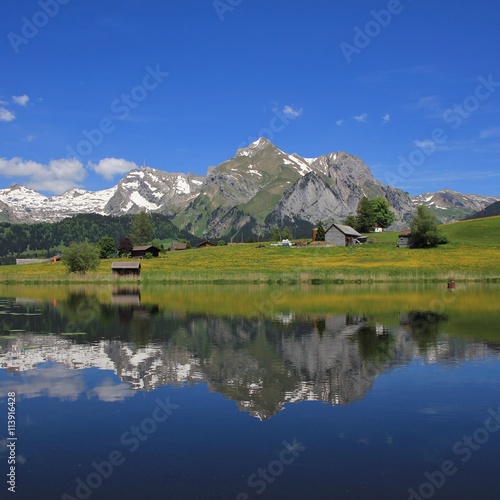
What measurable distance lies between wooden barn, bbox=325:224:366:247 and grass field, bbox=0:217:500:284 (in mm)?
6508

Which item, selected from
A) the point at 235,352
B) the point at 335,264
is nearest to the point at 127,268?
the point at 335,264

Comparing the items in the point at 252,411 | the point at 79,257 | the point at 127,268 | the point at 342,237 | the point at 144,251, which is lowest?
the point at 252,411

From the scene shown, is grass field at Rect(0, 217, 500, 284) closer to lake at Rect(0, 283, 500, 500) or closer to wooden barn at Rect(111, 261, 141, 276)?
wooden barn at Rect(111, 261, 141, 276)

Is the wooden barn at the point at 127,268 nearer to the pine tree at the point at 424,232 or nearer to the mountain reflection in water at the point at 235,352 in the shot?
the pine tree at the point at 424,232

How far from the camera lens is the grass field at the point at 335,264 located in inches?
3821

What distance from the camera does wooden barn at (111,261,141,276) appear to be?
117m

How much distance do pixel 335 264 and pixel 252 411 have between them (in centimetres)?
9877

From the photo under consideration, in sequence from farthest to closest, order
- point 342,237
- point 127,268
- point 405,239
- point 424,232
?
1. point 342,237
2. point 405,239
3. point 424,232
4. point 127,268

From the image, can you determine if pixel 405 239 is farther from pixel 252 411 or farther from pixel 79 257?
pixel 252 411

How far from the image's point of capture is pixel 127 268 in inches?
4663

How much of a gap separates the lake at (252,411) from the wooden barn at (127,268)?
74.3 m

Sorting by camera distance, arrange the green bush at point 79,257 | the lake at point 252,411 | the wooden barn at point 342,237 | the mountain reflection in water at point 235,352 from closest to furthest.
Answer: the lake at point 252,411 < the mountain reflection in water at point 235,352 < the green bush at point 79,257 < the wooden barn at point 342,237

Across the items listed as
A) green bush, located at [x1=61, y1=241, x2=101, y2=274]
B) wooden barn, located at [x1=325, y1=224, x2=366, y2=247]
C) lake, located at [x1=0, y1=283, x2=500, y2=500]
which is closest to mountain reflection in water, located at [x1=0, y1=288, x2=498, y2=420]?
lake, located at [x1=0, y1=283, x2=500, y2=500]

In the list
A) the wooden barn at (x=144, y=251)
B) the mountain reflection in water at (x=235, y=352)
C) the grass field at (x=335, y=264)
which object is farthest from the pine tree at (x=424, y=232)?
the mountain reflection in water at (x=235, y=352)
